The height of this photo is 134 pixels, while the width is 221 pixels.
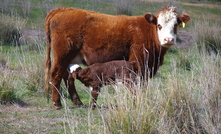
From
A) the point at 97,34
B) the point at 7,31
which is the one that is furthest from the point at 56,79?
the point at 7,31

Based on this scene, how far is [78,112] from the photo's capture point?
6.64 metres

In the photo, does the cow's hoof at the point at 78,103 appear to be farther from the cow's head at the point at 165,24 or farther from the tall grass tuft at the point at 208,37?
the tall grass tuft at the point at 208,37

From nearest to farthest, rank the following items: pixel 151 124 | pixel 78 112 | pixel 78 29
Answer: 1. pixel 151 124
2. pixel 78 112
3. pixel 78 29

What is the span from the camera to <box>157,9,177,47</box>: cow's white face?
6954mm

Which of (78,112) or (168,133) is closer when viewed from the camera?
(168,133)

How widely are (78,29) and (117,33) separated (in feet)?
2.54

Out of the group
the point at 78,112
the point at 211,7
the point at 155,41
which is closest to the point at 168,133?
the point at 78,112

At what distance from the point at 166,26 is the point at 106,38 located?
1199mm

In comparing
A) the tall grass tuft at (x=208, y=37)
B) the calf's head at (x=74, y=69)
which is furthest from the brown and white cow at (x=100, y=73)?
the tall grass tuft at (x=208, y=37)

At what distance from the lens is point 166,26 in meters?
7.02

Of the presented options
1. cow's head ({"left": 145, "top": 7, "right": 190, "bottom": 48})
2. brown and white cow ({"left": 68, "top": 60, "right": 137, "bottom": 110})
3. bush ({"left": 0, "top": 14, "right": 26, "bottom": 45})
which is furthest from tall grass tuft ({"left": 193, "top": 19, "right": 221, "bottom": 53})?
brown and white cow ({"left": 68, "top": 60, "right": 137, "bottom": 110})

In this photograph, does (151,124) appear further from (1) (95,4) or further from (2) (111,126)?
(1) (95,4)

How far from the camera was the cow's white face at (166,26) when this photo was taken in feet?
22.8

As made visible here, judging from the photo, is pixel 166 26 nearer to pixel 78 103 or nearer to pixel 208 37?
pixel 78 103
